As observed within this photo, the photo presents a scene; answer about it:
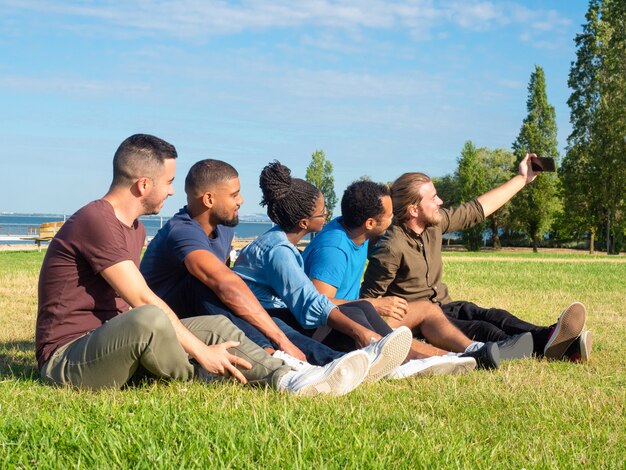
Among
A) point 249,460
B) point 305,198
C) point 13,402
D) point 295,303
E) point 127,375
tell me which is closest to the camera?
point 249,460

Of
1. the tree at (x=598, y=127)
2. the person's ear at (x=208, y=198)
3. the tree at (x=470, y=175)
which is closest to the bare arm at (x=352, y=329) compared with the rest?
the person's ear at (x=208, y=198)

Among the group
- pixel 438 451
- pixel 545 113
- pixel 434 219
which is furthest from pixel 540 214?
pixel 438 451

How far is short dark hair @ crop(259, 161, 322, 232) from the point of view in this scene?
5.70 meters

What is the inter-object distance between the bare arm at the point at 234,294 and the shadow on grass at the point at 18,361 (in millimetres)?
1190

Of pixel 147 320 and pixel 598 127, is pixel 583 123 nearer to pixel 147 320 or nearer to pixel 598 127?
pixel 598 127

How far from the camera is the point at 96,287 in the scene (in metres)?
4.48

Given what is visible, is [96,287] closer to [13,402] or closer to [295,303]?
[13,402]

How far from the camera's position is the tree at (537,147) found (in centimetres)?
6006

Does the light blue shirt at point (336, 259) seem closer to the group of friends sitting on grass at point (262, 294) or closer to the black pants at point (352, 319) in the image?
the group of friends sitting on grass at point (262, 294)

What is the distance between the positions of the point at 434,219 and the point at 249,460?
4.21 m

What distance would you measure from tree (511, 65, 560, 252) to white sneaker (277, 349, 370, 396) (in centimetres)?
5755

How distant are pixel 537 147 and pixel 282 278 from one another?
57.9 meters

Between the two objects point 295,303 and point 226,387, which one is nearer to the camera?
point 226,387

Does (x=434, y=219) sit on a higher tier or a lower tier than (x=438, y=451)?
higher
